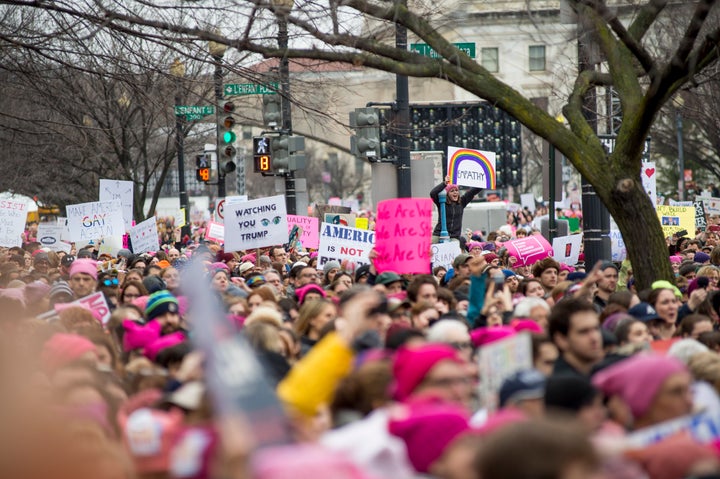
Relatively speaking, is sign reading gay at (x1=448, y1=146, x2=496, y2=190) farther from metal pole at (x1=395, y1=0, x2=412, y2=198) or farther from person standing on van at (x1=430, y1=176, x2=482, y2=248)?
metal pole at (x1=395, y1=0, x2=412, y2=198)

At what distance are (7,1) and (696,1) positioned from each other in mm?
5925

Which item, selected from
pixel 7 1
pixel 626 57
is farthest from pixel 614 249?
pixel 7 1

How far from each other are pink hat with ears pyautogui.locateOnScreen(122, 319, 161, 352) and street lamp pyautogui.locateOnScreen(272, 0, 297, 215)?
3.03 m

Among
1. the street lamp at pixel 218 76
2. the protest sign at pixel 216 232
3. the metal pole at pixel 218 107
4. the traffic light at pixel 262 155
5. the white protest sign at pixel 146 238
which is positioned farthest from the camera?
the traffic light at pixel 262 155

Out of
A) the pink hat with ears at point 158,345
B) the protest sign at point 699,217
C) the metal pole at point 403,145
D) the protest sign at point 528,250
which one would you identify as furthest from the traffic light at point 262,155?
the pink hat with ears at point 158,345

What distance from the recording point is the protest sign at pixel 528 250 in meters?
17.3

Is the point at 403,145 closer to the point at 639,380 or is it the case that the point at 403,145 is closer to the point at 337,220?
the point at 337,220

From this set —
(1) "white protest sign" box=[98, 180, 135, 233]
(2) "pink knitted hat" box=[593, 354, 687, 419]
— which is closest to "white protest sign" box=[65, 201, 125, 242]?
(1) "white protest sign" box=[98, 180, 135, 233]

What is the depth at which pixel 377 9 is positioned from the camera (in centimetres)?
1145

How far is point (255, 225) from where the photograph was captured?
669 inches

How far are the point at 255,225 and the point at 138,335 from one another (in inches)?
320

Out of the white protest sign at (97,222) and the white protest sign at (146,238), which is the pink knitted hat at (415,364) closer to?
the white protest sign at (146,238)

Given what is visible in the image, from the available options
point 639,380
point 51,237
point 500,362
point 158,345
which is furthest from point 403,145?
point 639,380

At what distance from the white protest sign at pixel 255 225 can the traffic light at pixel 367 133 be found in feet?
8.74
